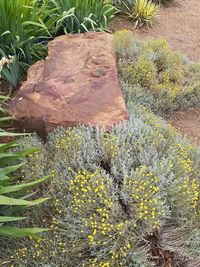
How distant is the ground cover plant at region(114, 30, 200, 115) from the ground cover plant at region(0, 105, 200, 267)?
44.0 inches

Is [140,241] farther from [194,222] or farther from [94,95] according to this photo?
[94,95]

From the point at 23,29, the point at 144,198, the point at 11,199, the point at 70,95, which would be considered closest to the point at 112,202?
the point at 144,198

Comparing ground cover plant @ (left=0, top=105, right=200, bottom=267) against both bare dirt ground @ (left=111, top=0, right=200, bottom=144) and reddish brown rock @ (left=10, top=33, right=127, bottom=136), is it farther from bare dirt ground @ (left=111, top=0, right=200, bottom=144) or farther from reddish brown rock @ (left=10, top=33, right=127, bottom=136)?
bare dirt ground @ (left=111, top=0, right=200, bottom=144)

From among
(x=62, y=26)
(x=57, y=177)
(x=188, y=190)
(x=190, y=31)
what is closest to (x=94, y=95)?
(x=57, y=177)

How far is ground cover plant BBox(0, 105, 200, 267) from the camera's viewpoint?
2.63 meters

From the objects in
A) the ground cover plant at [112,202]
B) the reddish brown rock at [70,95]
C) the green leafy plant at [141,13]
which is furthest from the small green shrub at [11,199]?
the green leafy plant at [141,13]

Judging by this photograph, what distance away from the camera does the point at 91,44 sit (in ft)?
14.3

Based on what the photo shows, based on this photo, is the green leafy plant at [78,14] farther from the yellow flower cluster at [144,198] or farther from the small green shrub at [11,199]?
the yellow flower cluster at [144,198]

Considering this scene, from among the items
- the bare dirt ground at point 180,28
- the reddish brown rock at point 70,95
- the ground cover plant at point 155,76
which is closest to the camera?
the reddish brown rock at point 70,95

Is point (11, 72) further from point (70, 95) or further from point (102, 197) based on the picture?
point (102, 197)

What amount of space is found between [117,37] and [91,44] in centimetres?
53

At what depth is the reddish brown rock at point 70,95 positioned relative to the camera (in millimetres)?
3445

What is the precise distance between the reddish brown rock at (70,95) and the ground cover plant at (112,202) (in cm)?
21

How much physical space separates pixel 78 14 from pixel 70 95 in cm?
183
